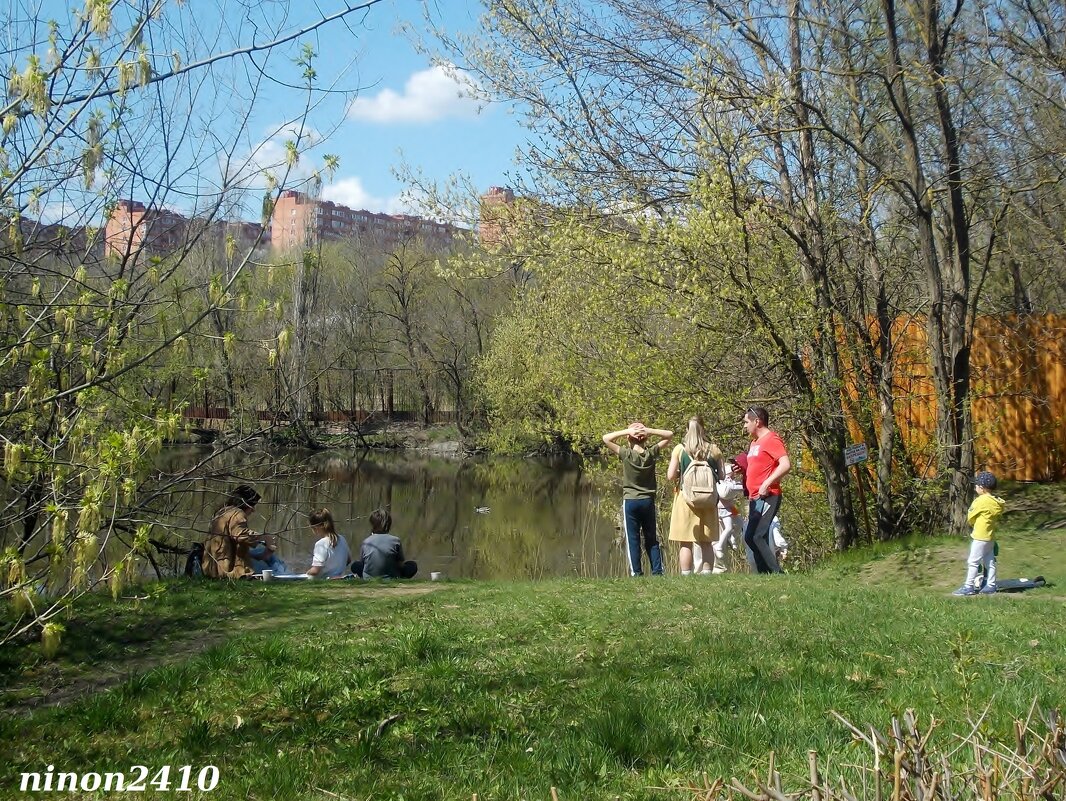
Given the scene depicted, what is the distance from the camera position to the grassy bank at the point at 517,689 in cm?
394

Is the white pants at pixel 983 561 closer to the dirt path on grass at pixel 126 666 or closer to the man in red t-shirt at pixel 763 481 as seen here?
the man in red t-shirt at pixel 763 481

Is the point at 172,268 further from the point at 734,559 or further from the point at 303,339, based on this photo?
the point at 303,339

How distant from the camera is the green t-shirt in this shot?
10891mm

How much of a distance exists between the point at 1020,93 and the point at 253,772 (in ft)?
53.7

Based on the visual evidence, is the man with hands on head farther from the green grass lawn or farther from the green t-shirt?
the green grass lawn

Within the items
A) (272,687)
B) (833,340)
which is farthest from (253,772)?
(833,340)

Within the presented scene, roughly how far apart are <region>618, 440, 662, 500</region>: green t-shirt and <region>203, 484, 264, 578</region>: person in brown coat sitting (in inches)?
159

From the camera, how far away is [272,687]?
5.09 meters

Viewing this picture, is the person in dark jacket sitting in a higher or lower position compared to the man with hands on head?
lower

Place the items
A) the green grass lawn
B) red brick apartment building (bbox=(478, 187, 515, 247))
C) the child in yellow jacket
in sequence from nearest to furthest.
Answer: the green grass lawn < the child in yellow jacket < red brick apartment building (bbox=(478, 187, 515, 247))

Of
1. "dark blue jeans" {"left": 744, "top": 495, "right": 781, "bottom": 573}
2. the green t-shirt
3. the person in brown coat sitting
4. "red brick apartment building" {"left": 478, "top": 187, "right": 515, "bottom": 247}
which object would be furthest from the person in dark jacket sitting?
"red brick apartment building" {"left": 478, "top": 187, "right": 515, "bottom": 247}

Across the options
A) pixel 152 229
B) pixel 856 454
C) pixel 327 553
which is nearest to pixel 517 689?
pixel 152 229

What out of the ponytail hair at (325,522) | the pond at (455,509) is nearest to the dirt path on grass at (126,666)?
the pond at (455,509)

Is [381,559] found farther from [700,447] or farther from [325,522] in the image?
[700,447]
